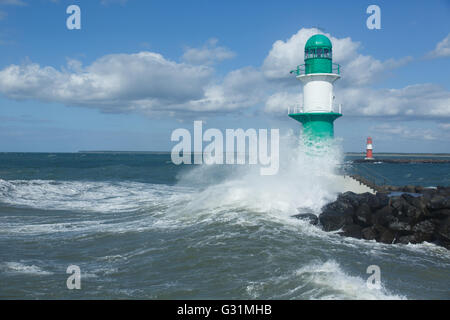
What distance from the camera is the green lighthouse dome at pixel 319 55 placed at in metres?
13.1

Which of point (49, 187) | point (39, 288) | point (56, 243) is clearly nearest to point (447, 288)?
point (39, 288)

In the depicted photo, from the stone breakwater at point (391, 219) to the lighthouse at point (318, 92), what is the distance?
316 cm

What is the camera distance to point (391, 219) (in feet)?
31.2

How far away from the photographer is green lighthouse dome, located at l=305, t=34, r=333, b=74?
13.1 m

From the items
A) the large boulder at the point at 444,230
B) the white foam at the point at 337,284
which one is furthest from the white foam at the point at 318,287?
the large boulder at the point at 444,230

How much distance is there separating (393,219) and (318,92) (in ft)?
16.7

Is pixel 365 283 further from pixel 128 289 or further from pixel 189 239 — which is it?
pixel 189 239

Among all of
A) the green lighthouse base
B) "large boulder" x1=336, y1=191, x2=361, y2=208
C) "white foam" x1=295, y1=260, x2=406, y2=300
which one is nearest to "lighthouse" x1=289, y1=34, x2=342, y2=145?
the green lighthouse base

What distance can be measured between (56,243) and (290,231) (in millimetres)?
5283
